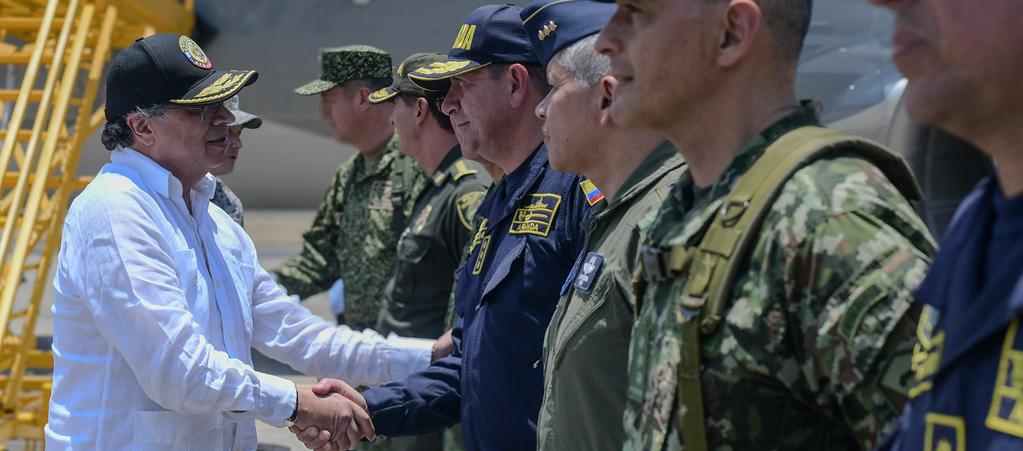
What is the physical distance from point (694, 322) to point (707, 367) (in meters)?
0.05

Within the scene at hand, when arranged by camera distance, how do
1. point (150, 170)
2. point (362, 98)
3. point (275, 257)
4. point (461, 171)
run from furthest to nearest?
point (275, 257) → point (362, 98) → point (461, 171) → point (150, 170)

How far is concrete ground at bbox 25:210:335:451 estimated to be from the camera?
19.0 ft

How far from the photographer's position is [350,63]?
16.7 ft

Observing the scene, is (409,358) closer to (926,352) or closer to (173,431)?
(173,431)

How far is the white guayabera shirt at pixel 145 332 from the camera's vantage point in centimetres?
238

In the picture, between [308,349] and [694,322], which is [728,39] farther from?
[308,349]

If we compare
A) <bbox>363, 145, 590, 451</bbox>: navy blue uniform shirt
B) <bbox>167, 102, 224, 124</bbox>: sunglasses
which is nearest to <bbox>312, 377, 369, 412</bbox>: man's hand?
<bbox>363, 145, 590, 451</bbox>: navy blue uniform shirt

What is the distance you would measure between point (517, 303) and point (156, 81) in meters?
1.01

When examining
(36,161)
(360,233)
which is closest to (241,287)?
(360,233)

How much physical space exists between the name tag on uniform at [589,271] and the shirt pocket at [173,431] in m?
1.08

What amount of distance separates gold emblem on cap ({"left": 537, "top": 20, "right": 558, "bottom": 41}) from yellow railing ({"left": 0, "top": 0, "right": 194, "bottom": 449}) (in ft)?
11.6

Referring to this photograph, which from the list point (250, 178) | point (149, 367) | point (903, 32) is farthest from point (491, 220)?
point (250, 178)

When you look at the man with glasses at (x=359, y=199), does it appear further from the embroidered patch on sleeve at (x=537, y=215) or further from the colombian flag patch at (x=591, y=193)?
the colombian flag patch at (x=591, y=193)

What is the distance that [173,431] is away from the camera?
2465 mm
